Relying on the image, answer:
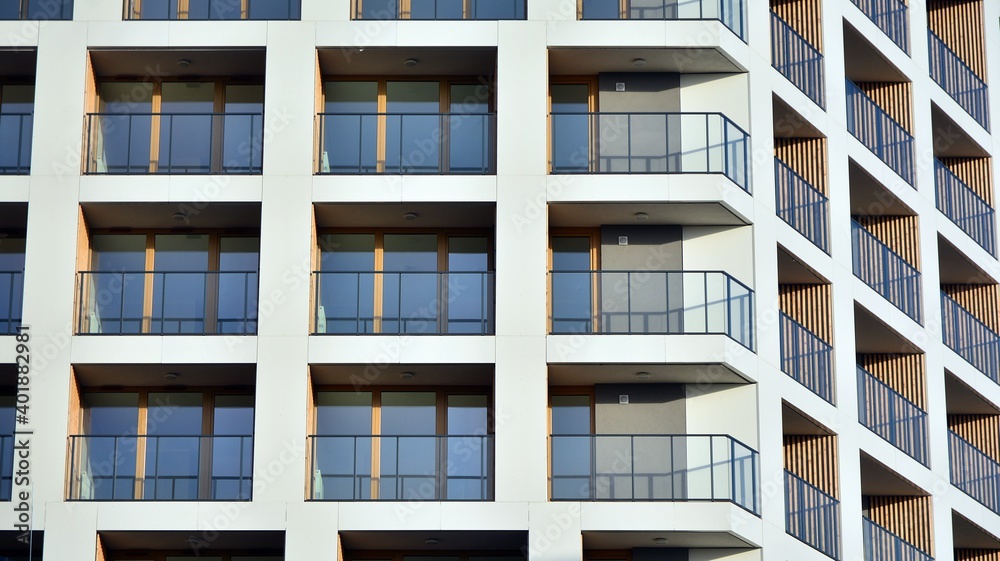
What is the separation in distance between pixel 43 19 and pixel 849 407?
1797 cm

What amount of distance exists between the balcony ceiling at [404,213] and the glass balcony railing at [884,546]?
1051cm

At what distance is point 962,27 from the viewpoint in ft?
191

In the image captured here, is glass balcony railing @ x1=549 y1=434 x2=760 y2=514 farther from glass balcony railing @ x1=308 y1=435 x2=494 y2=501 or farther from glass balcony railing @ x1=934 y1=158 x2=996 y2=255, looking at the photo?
glass balcony railing @ x1=934 y1=158 x2=996 y2=255

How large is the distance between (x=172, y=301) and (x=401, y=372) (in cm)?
467

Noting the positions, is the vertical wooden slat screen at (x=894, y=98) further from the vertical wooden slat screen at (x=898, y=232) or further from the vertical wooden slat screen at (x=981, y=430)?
the vertical wooden slat screen at (x=981, y=430)

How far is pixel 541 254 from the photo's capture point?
144ft

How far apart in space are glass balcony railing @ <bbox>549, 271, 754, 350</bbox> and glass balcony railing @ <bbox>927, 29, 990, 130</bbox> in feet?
45.1

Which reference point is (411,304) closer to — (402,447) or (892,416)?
(402,447)

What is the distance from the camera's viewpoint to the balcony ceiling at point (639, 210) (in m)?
44.6

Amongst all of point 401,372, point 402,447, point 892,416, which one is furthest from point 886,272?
point 402,447

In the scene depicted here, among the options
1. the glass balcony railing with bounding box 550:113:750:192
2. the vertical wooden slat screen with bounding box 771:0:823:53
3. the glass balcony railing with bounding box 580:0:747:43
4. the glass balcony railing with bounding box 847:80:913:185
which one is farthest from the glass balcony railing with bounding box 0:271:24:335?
the glass balcony railing with bounding box 847:80:913:185

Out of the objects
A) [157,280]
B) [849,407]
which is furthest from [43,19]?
[849,407]

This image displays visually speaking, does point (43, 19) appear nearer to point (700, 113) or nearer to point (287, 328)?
point (287, 328)

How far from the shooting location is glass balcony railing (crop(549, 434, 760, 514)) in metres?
42.9
